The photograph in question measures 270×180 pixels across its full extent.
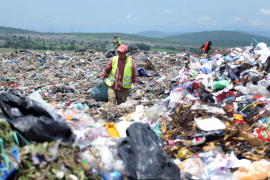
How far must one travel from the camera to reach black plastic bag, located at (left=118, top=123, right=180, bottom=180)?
1.98 m

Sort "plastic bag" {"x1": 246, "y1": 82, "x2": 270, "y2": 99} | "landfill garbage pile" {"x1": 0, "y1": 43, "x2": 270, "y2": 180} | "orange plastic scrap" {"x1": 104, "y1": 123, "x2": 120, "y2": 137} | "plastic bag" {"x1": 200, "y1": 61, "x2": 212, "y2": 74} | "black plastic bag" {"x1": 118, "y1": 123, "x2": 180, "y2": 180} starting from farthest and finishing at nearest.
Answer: "plastic bag" {"x1": 200, "y1": 61, "x2": 212, "y2": 74} < "plastic bag" {"x1": 246, "y1": 82, "x2": 270, "y2": 99} < "orange plastic scrap" {"x1": 104, "y1": 123, "x2": 120, "y2": 137} < "black plastic bag" {"x1": 118, "y1": 123, "x2": 180, "y2": 180} < "landfill garbage pile" {"x1": 0, "y1": 43, "x2": 270, "y2": 180}

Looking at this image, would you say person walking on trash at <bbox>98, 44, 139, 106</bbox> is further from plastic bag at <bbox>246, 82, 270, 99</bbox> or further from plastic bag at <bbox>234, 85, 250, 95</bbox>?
plastic bag at <bbox>246, 82, 270, 99</bbox>

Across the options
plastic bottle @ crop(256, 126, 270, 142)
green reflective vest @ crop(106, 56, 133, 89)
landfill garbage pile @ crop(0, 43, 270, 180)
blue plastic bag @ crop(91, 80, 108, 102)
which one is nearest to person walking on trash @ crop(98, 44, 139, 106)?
green reflective vest @ crop(106, 56, 133, 89)

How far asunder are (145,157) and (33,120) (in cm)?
114

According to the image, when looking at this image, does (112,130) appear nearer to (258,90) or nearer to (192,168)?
(192,168)

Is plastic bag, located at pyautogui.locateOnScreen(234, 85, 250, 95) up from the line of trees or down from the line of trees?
down

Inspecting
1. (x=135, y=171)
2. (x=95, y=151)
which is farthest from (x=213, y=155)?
(x=95, y=151)

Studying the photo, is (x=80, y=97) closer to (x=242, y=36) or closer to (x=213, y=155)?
(x=213, y=155)

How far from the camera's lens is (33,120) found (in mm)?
1965

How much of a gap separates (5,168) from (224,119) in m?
2.84

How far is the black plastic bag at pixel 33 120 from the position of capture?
74.9 inches

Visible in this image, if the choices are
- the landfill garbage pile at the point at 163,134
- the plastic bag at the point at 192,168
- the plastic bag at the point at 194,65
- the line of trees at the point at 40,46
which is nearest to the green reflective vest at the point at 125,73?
the landfill garbage pile at the point at 163,134

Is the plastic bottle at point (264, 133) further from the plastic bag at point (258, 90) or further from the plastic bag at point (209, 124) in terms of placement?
the plastic bag at point (258, 90)

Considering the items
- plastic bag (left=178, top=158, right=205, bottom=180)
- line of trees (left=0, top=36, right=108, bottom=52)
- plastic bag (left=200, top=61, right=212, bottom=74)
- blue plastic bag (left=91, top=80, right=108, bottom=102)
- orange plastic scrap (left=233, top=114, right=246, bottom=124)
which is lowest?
plastic bag (left=178, top=158, right=205, bottom=180)
